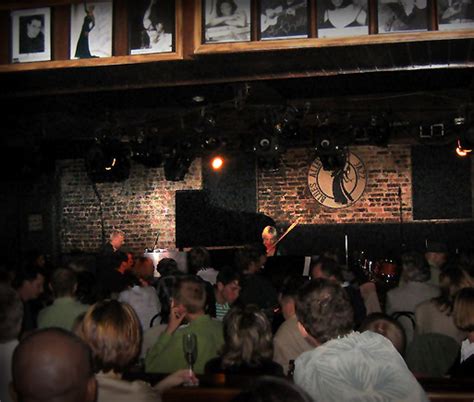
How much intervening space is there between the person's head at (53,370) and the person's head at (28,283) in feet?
12.7

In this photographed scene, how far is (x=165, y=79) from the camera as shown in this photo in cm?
470

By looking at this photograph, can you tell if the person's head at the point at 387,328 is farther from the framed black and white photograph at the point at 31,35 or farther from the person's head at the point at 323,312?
the framed black and white photograph at the point at 31,35

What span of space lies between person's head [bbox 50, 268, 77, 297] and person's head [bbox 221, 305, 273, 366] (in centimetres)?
162

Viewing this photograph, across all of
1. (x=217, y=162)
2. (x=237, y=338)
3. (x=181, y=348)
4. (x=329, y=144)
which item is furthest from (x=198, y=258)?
(x=217, y=162)

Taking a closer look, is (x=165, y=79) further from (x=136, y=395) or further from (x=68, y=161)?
(x=68, y=161)

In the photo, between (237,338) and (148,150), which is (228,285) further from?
(148,150)

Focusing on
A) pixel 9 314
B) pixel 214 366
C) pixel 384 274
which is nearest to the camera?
pixel 9 314

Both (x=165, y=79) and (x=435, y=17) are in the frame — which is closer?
(x=435, y=17)

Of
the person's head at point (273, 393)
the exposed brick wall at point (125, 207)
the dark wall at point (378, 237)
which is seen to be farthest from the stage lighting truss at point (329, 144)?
the person's head at point (273, 393)

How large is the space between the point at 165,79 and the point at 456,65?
6.21 feet

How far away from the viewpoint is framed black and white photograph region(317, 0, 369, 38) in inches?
147

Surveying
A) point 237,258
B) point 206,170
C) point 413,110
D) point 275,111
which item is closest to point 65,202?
point 206,170

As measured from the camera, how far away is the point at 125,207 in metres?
14.0

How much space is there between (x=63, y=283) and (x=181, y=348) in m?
1.24
